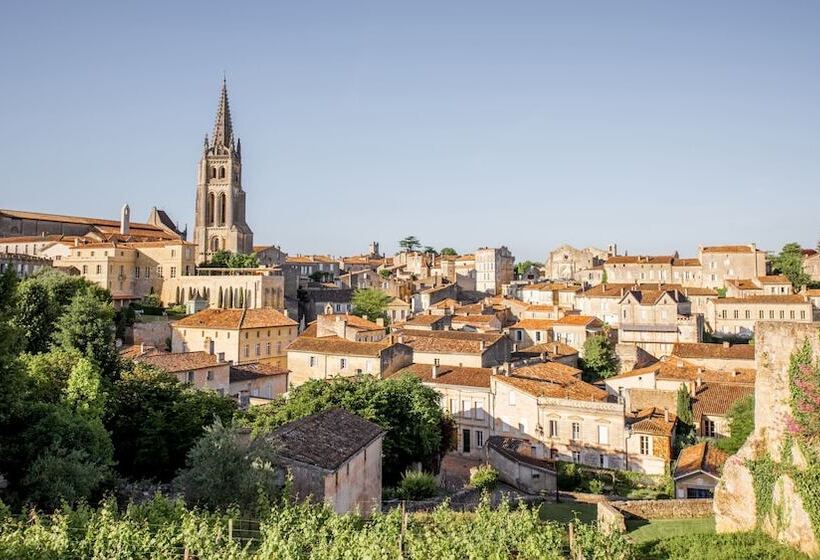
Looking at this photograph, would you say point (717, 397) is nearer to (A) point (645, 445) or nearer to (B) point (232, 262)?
(A) point (645, 445)

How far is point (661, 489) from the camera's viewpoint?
29328mm

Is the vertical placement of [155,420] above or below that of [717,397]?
above

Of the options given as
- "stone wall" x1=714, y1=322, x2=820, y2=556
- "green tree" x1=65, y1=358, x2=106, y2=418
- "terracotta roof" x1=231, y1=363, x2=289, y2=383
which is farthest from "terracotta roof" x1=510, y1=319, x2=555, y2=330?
"green tree" x1=65, y1=358, x2=106, y2=418

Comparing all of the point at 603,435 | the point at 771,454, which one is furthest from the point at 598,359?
the point at 771,454

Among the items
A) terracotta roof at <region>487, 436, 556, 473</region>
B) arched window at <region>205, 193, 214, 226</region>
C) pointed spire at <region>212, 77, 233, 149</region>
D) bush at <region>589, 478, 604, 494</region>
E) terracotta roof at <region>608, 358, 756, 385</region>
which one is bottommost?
bush at <region>589, 478, 604, 494</region>

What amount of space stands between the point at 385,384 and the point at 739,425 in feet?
55.4

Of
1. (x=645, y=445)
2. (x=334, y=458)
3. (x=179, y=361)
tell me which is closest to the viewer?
(x=334, y=458)

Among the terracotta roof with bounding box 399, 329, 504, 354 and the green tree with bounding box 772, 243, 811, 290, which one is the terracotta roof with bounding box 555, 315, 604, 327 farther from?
the green tree with bounding box 772, 243, 811, 290

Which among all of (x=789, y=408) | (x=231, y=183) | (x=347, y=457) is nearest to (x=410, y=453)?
(x=347, y=457)

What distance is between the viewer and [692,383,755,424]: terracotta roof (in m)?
36.4

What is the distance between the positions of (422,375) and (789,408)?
2511cm

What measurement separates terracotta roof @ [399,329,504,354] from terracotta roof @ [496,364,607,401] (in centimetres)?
406

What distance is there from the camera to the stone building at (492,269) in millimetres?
100562

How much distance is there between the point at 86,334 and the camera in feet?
96.8
